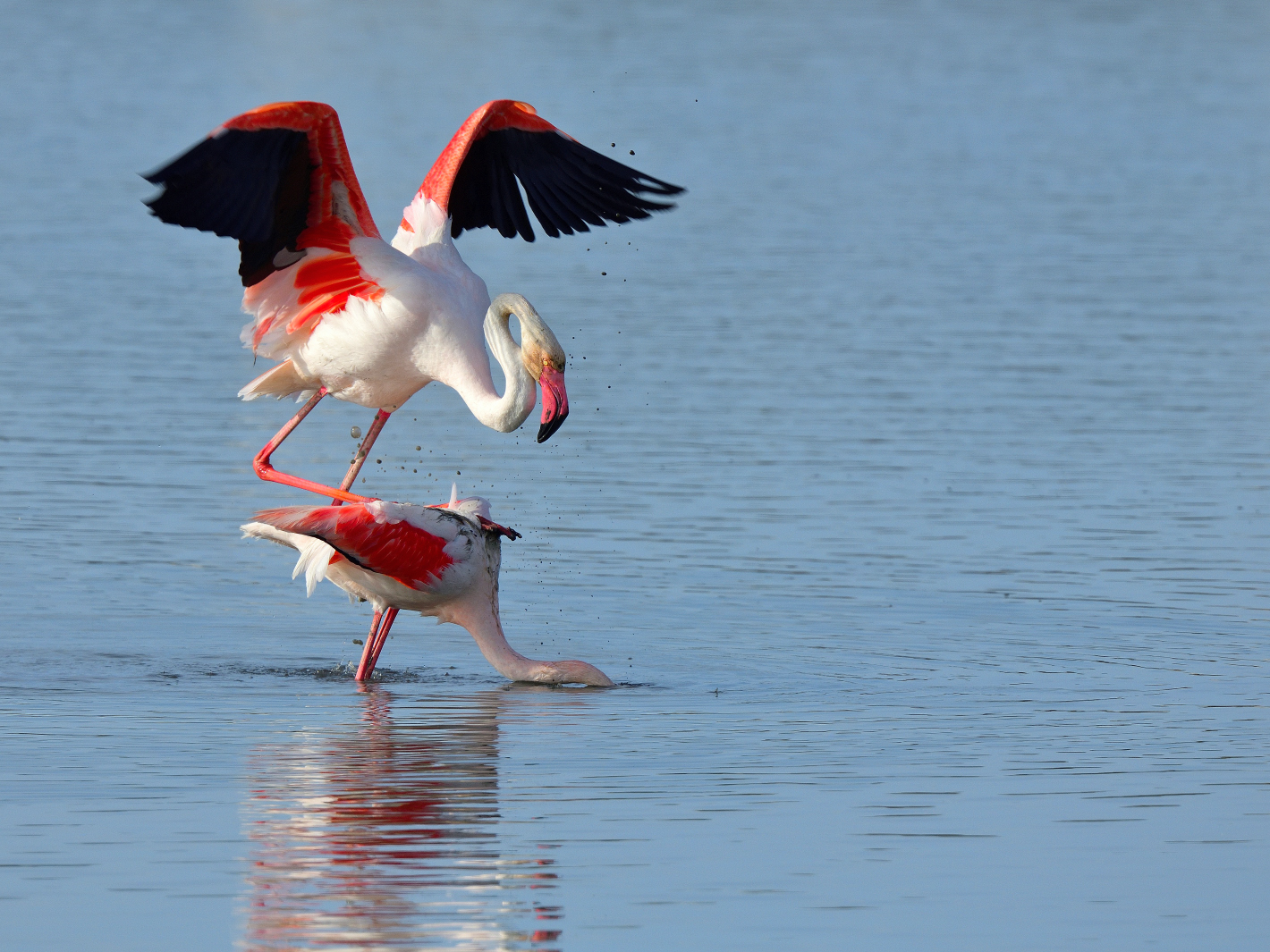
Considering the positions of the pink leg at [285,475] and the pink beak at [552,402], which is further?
the pink leg at [285,475]

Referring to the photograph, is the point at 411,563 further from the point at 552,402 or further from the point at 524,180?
the point at 524,180

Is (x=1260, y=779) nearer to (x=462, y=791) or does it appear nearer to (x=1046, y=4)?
(x=462, y=791)

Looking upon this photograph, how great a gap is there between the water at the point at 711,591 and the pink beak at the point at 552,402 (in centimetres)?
116

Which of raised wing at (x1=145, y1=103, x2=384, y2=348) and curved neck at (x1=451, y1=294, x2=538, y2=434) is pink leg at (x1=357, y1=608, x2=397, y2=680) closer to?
curved neck at (x1=451, y1=294, x2=538, y2=434)

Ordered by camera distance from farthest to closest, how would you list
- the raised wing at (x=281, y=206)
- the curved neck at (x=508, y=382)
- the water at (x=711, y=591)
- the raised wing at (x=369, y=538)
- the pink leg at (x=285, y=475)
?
the pink leg at (x=285, y=475) < the curved neck at (x=508, y=382) < the raised wing at (x=369, y=538) < the raised wing at (x=281, y=206) < the water at (x=711, y=591)

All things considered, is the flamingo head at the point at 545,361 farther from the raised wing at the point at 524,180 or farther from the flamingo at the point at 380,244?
the raised wing at the point at 524,180

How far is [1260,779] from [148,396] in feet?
31.5

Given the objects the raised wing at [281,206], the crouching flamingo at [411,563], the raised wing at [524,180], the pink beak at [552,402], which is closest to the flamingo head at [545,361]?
the pink beak at [552,402]

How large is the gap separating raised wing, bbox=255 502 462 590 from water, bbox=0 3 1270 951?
54 centimetres

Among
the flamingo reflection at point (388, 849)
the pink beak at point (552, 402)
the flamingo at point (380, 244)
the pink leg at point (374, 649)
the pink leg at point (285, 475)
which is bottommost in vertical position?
the flamingo reflection at point (388, 849)

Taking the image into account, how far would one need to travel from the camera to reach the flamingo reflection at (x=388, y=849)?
6.49m

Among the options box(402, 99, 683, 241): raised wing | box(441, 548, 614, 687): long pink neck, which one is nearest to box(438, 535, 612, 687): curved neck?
box(441, 548, 614, 687): long pink neck

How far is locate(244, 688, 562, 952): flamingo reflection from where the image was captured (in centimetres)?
649

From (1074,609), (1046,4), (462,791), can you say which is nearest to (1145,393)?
(1074,609)
